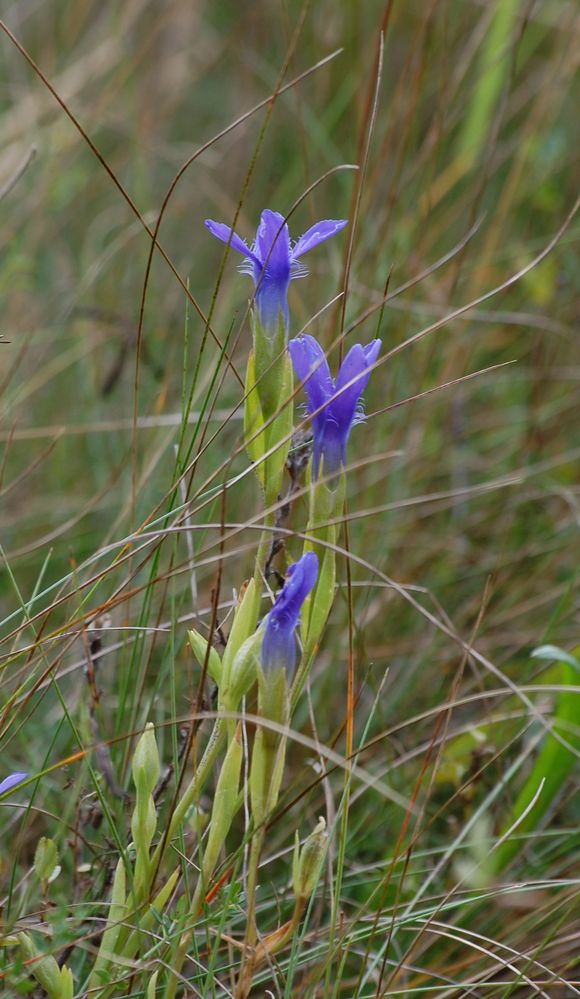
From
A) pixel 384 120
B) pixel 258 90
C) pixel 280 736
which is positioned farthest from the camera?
pixel 258 90

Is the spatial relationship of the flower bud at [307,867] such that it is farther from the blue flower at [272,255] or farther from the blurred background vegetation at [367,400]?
the blue flower at [272,255]

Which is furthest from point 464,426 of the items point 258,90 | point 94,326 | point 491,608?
point 258,90

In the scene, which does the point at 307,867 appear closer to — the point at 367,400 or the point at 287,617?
the point at 287,617

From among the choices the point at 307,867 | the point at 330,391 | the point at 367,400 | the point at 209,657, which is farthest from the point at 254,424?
the point at 367,400

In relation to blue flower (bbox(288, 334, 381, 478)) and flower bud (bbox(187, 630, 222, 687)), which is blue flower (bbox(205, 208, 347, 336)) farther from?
flower bud (bbox(187, 630, 222, 687))

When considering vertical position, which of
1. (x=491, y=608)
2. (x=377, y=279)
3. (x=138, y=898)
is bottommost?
(x=491, y=608)

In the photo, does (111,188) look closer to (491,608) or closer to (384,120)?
(384,120)

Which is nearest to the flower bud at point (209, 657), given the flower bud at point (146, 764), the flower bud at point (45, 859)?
the flower bud at point (146, 764)
